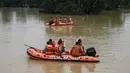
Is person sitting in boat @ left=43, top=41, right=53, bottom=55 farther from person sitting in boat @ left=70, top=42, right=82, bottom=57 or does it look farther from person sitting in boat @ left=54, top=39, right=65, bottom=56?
person sitting in boat @ left=70, top=42, right=82, bottom=57

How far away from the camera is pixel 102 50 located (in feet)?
57.4

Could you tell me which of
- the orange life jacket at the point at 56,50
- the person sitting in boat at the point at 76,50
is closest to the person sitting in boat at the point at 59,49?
the orange life jacket at the point at 56,50


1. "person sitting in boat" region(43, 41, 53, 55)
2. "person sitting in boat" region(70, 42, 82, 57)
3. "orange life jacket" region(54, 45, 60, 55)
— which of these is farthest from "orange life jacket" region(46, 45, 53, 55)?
"person sitting in boat" region(70, 42, 82, 57)

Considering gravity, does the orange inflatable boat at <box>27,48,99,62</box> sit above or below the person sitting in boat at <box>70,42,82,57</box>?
below

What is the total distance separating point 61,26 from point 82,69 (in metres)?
15.8

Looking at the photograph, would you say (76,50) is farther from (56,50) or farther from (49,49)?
(49,49)

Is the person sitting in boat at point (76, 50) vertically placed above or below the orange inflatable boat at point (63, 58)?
above

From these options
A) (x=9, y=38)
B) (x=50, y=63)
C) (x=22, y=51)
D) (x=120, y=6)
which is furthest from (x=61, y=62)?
(x=120, y=6)

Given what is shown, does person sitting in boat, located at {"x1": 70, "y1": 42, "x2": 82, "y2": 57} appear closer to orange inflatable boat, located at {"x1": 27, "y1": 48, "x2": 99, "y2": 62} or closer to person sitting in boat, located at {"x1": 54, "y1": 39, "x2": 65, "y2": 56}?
orange inflatable boat, located at {"x1": 27, "y1": 48, "x2": 99, "y2": 62}

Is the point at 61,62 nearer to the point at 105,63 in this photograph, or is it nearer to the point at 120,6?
the point at 105,63

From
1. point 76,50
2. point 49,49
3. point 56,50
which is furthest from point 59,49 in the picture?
point 76,50

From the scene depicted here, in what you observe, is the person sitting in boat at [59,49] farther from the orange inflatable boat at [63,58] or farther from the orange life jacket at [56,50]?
the orange inflatable boat at [63,58]

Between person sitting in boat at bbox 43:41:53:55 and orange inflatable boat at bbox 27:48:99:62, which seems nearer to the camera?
orange inflatable boat at bbox 27:48:99:62

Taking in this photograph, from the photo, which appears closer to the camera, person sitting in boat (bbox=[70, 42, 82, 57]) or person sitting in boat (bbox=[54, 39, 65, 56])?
person sitting in boat (bbox=[70, 42, 82, 57])
